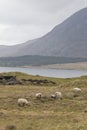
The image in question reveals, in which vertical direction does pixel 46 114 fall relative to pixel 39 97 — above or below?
below

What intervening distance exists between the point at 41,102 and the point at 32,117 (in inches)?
343

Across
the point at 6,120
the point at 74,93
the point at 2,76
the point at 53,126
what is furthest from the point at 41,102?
the point at 2,76

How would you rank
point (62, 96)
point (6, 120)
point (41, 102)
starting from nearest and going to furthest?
point (6, 120), point (41, 102), point (62, 96)

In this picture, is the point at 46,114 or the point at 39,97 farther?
the point at 39,97

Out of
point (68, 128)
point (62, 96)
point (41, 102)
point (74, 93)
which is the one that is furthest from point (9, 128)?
point (74, 93)

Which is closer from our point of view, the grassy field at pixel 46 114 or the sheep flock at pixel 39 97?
the grassy field at pixel 46 114

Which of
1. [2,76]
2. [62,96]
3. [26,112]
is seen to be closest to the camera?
[26,112]

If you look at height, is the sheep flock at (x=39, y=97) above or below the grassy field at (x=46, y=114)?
above

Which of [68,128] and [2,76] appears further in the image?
[2,76]

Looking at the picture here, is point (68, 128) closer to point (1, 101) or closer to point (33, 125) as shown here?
point (33, 125)

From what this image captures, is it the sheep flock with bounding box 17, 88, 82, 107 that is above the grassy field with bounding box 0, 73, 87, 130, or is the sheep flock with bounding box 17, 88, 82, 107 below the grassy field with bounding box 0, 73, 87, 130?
above

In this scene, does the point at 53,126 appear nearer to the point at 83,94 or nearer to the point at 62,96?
the point at 62,96

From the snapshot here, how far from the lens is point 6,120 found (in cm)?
3066

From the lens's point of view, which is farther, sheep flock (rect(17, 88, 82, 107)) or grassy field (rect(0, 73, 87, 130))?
sheep flock (rect(17, 88, 82, 107))
